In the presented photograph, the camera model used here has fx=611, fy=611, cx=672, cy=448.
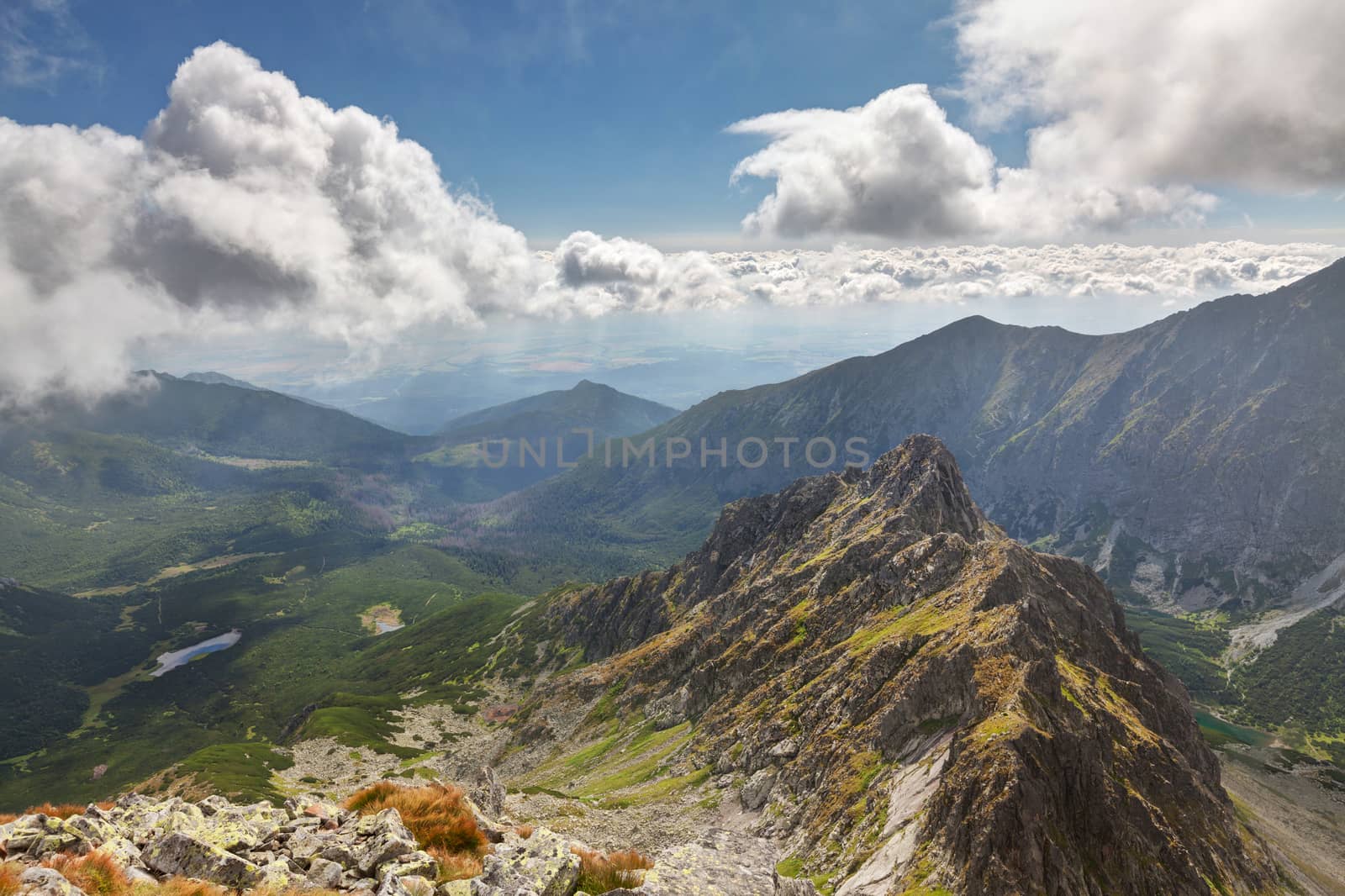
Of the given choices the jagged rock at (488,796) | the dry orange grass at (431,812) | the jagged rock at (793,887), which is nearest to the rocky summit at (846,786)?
the jagged rock at (793,887)

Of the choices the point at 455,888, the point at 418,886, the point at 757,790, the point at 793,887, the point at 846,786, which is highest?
the point at 418,886

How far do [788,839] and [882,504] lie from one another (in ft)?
415

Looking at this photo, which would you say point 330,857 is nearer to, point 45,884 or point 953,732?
point 45,884

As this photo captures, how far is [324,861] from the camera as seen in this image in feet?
81.0

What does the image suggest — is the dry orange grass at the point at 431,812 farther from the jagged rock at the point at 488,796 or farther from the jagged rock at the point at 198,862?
the jagged rock at the point at 488,796

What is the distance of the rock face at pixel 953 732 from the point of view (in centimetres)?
5828

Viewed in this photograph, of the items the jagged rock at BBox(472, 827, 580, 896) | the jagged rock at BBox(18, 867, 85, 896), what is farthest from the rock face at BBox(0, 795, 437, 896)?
the jagged rock at BBox(18, 867, 85, 896)

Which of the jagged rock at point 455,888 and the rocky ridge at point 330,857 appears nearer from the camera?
the rocky ridge at point 330,857

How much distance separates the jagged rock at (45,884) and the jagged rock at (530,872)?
12116 mm

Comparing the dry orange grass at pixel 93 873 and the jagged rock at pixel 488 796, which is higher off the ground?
the dry orange grass at pixel 93 873

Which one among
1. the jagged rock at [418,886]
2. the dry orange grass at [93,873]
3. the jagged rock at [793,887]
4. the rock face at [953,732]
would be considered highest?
the dry orange grass at [93,873]

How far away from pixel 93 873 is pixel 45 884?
205 cm

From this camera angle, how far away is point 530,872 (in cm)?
2394

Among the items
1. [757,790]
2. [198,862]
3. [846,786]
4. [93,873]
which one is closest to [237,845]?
[198,862]
